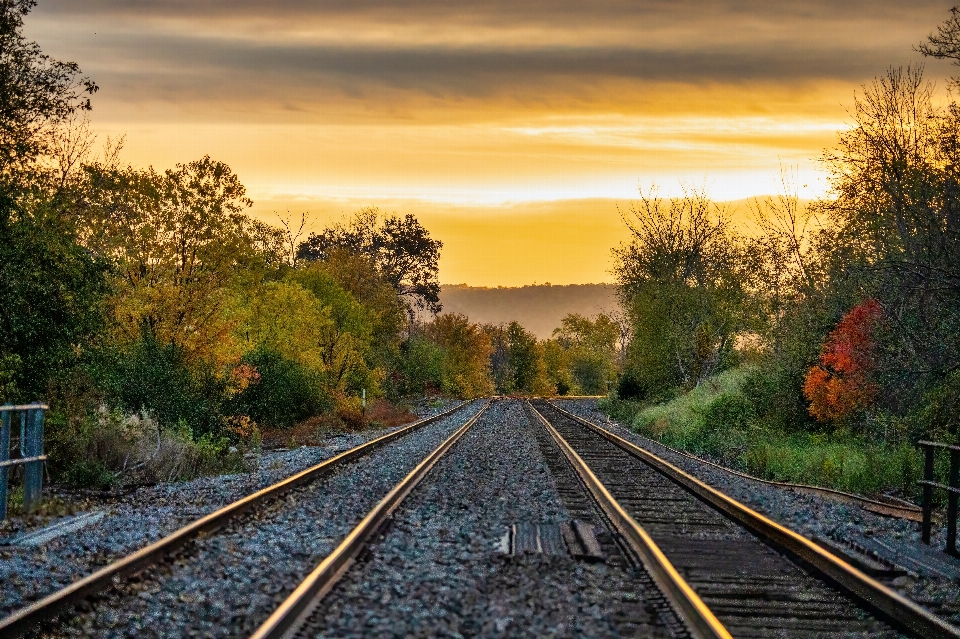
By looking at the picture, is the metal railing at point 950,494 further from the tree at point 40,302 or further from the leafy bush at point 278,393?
the leafy bush at point 278,393

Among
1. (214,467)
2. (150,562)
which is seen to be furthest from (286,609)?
(214,467)

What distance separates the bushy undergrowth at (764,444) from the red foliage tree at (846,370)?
75 centimetres

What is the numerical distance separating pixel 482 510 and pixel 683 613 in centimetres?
552

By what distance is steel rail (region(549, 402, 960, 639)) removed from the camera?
6621mm

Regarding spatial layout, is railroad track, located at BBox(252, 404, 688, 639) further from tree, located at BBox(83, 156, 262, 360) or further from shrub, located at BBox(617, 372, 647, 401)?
shrub, located at BBox(617, 372, 647, 401)

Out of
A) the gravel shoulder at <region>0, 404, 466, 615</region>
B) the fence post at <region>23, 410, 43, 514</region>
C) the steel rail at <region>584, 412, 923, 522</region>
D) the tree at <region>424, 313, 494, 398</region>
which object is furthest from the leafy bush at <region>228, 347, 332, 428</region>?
the tree at <region>424, 313, 494, 398</region>

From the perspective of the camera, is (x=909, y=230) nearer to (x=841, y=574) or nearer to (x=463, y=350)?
(x=841, y=574)

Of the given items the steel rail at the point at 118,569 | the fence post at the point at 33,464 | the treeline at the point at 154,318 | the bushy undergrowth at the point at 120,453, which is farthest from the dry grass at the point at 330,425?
the fence post at the point at 33,464

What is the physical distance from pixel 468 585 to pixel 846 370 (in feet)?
56.9

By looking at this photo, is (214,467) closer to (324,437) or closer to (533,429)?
(324,437)

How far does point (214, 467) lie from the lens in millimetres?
18125

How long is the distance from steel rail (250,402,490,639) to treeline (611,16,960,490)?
952 cm

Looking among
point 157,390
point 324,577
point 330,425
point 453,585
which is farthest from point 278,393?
point 453,585

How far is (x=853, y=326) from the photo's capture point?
75.4 ft
